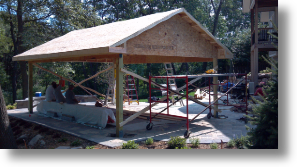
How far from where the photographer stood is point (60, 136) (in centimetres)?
794

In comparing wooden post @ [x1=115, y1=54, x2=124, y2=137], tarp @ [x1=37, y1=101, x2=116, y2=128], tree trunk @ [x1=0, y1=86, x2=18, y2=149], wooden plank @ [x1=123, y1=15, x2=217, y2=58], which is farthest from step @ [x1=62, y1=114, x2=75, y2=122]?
tree trunk @ [x1=0, y1=86, x2=18, y2=149]

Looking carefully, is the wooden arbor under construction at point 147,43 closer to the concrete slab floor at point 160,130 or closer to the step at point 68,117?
the concrete slab floor at point 160,130

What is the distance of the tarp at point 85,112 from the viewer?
9.12 m

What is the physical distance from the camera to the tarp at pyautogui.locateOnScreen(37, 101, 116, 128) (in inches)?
359

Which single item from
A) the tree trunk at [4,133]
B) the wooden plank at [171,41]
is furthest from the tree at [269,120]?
the tree trunk at [4,133]

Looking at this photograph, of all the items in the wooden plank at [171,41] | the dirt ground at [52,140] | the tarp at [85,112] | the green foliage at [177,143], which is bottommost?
the dirt ground at [52,140]

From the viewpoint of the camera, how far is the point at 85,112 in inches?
385

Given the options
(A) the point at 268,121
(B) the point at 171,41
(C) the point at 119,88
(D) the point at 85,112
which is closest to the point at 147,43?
(B) the point at 171,41

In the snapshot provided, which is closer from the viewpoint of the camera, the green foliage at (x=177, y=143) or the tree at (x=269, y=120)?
the tree at (x=269, y=120)

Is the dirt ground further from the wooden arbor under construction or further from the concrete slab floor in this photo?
the wooden arbor under construction
